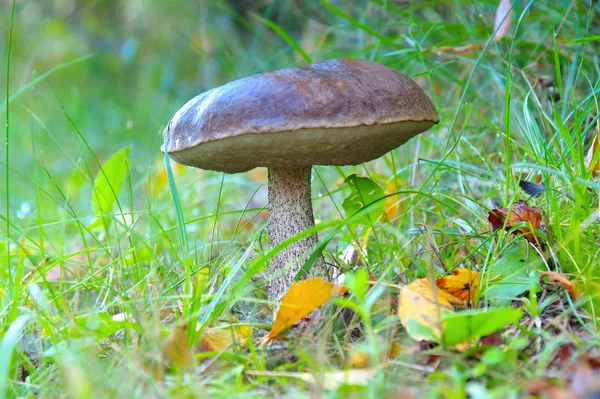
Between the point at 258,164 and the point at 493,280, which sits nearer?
the point at 493,280

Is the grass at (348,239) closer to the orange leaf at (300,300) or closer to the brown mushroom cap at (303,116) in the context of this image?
the orange leaf at (300,300)

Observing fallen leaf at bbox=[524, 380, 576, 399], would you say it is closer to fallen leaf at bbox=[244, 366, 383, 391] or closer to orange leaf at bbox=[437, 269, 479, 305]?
fallen leaf at bbox=[244, 366, 383, 391]

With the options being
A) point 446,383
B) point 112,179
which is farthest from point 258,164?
point 112,179

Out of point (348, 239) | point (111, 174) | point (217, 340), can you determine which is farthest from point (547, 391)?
point (111, 174)

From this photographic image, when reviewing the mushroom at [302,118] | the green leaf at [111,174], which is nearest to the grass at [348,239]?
the green leaf at [111,174]

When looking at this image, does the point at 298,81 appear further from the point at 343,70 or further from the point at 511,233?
the point at 511,233

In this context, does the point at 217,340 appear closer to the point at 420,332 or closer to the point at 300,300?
the point at 300,300
